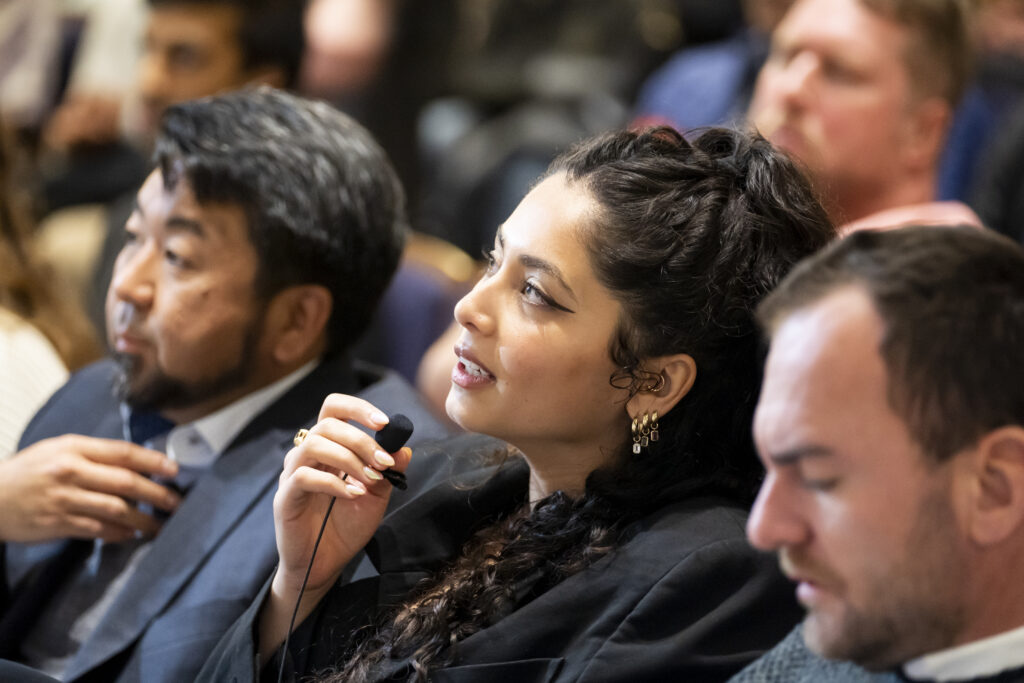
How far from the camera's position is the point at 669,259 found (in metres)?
1.47

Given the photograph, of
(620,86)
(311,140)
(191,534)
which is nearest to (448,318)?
(311,140)

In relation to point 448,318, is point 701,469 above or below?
above

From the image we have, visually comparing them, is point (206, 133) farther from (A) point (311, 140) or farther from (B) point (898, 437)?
(B) point (898, 437)

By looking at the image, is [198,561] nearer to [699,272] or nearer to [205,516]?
[205,516]

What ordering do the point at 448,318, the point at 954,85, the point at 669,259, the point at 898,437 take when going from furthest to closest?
the point at 448,318 → the point at 954,85 → the point at 669,259 → the point at 898,437

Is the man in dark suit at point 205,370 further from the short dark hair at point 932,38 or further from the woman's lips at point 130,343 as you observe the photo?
the short dark hair at point 932,38

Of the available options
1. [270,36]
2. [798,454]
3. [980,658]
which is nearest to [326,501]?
[798,454]

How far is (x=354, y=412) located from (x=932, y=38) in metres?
1.52

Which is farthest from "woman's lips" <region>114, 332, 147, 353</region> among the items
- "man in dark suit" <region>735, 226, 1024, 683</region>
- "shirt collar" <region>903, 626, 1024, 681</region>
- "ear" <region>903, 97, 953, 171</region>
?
"ear" <region>903, 97, 953, 171</region>

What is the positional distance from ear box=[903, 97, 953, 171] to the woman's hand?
138 centimetres

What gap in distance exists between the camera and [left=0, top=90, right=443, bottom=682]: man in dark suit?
72.4 inches

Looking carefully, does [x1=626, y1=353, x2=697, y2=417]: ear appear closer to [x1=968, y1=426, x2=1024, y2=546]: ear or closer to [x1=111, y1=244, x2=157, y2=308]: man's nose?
[x1=968, y1=426, x2=1024, y2=546]: ear

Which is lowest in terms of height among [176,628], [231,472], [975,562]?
[176,628]

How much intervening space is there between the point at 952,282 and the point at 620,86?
348 centimetres
